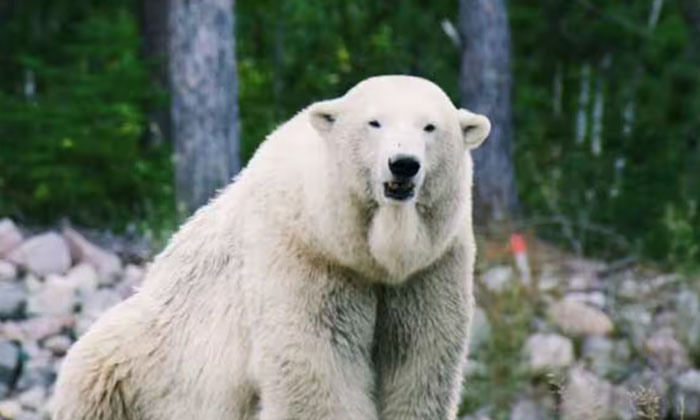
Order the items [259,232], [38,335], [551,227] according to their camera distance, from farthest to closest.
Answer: [551,227]
[38,335]
[259,232]

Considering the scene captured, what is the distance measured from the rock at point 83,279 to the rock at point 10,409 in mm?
1705

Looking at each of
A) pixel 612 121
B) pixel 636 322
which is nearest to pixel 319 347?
pixel 636 322

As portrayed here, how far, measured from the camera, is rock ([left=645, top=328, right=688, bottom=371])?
1056 cm

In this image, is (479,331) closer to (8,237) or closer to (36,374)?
(36,374)

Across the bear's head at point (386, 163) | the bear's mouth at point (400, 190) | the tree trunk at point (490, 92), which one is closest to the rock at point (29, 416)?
the bear's head at point (386, 163)

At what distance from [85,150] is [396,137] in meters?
7.34

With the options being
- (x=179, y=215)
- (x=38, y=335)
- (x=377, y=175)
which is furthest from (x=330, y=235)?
(x=179, y=215)

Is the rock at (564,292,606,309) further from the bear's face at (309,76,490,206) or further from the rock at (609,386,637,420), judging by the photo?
the bear's face at (309,76,490,206)

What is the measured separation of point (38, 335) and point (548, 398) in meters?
3.03

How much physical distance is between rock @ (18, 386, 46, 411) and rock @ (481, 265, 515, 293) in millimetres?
3070

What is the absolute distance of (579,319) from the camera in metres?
11.0

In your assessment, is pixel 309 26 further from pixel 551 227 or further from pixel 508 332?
pixel 508 332

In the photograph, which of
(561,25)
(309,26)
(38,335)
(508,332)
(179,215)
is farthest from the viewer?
(561,25)

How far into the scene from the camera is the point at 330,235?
5.45 m
